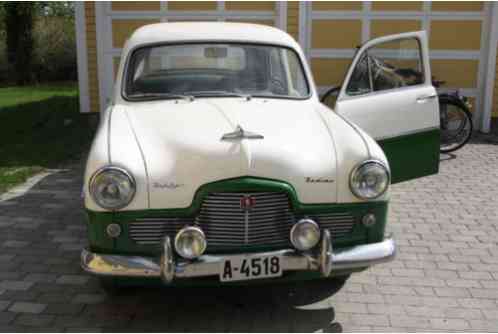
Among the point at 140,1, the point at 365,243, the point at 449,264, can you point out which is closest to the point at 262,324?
the point at 365,243

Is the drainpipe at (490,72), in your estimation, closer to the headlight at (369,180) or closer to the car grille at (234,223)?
the headlight at (369,180)

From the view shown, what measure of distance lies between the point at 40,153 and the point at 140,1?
351cm

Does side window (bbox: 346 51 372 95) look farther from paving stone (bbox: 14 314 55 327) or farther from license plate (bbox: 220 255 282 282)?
paving stone (bbox: 14 314 55 327)

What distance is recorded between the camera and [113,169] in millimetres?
3307

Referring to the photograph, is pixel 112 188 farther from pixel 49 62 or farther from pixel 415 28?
pixel 49 62

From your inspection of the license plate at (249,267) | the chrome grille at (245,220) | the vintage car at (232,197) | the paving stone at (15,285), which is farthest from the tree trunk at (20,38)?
the license plate at (249,267)

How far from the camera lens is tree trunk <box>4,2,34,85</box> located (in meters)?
21.4

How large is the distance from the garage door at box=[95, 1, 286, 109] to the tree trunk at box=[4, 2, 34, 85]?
12.4 metres

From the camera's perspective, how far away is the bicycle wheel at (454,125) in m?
8.59

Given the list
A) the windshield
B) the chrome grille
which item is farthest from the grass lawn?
the chrome grille

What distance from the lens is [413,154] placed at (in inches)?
190

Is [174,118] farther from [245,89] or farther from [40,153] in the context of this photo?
[40,153]

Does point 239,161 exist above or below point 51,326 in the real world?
above

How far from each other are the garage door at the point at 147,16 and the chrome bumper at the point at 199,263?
726cm
